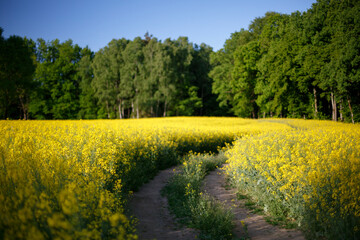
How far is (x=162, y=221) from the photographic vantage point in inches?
208

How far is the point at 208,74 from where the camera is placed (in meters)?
43.4

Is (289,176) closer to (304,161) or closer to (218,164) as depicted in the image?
(304,161)

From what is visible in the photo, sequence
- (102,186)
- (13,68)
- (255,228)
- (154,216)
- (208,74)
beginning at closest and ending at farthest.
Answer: (102,186), (255,228), (154,216), (13,68), (208,74)

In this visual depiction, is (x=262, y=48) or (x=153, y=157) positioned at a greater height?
(x=262, y=48)

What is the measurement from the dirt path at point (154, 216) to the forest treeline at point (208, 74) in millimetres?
20296

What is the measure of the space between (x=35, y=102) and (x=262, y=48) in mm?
44415

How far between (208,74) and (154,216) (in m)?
40.3

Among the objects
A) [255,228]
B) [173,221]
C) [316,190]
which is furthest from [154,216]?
[316,190]

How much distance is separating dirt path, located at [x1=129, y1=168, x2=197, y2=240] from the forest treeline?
66.6 feet

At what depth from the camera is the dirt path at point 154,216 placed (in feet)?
15.0

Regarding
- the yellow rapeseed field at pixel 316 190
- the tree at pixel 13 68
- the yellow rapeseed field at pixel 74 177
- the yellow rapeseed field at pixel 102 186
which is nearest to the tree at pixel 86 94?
the tree at pixel 13 68

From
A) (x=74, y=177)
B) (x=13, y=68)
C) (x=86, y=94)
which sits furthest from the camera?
(x=86, y=94)

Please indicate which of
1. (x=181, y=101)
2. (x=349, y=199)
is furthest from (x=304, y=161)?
(x=181, y=101)

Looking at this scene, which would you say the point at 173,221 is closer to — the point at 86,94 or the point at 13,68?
the point at 13,68
